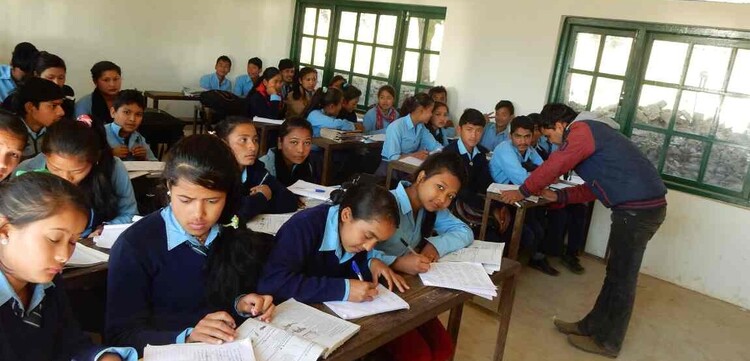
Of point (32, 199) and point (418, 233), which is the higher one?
point (32, 199)

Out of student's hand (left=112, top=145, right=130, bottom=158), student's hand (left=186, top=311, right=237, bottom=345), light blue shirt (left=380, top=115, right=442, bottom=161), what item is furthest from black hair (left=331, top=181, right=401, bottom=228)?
light blue shirt (left=380, top=115, right=442, bottom=161)

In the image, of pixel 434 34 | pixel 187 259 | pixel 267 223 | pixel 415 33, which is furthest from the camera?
pixel 415 33

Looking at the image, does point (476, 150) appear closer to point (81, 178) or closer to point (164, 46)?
point (81, 178)

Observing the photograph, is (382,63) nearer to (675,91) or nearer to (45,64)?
(675,91)

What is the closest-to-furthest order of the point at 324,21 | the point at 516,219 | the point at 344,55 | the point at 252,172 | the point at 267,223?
the point at 267,223 → the point at 252,172 → the point at 516,219 → the point at 344,55 → the point at 324,21

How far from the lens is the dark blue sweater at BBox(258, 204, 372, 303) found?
1552 mm

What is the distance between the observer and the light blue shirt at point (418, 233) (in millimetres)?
2121

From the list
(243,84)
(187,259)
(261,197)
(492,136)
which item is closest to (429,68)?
(492,136)

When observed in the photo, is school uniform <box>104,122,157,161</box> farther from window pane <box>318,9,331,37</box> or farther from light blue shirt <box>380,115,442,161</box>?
window pane <box>318,9,331,37</box>

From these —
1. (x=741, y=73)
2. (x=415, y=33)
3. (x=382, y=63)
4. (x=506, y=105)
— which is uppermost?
(x=415, y=33)

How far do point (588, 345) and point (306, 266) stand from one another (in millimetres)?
1967

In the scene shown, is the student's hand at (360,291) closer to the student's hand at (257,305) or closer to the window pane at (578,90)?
the student's hand at (257,305)

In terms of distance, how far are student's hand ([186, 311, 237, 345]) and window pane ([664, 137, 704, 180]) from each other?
3.93 meters

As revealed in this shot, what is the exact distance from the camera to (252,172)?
2688 mm
